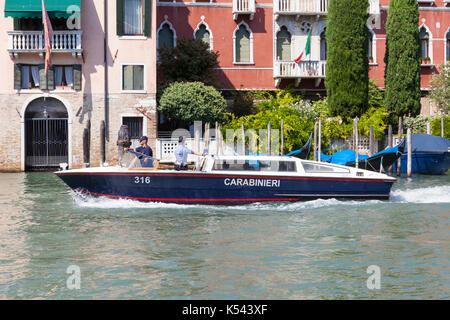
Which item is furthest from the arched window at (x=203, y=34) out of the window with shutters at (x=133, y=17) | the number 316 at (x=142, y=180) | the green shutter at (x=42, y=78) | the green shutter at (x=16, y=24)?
the number 316 at (x=142, y=180)

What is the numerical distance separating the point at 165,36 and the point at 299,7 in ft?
21.0

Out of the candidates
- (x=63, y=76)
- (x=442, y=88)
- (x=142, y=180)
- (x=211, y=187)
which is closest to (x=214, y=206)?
(x=211, y=187)

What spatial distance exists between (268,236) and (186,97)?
16576 millimetres

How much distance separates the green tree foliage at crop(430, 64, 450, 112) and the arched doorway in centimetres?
1693

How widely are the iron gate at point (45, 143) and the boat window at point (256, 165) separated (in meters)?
14.7

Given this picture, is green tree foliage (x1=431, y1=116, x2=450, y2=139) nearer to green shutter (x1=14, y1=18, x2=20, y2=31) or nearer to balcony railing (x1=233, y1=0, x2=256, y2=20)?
balcony railing (x1=233, y1=0, x2=256, y2=20)

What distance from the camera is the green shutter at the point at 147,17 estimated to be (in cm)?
2809

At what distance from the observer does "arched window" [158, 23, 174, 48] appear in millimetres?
31844

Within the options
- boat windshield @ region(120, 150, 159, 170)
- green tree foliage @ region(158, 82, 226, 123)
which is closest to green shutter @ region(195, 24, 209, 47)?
green tree foliage @ region(158, 82, 226, 123)

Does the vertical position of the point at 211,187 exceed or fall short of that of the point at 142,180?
it falls short

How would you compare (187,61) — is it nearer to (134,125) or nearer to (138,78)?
(138,78)

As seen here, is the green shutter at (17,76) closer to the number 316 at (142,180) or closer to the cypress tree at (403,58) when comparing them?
the number 316 at (142,180)

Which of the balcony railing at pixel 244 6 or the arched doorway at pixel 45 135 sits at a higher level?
the balcony railing at pixel 244 6

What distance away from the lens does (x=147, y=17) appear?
28.2m
